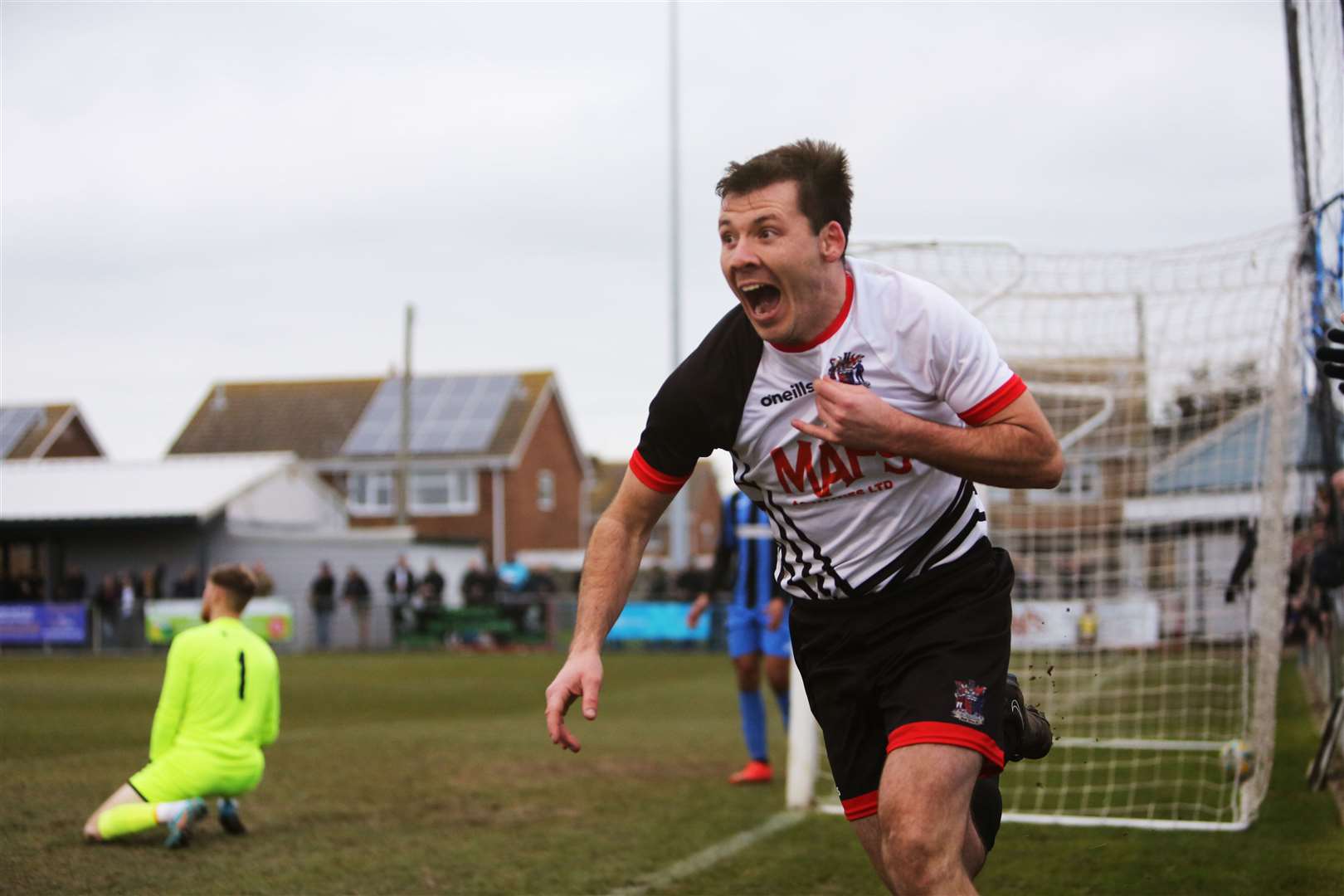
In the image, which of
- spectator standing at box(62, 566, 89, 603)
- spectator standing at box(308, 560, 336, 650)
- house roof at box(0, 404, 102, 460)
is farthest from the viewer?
house roof at box(0, 404, 102, 460)

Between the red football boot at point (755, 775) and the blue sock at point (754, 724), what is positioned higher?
the blue sock at point (754, 724)

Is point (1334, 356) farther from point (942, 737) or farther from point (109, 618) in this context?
point (109, 618)

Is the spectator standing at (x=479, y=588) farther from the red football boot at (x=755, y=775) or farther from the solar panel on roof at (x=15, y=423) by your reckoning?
the solar panel on roof at (x=15, y=423)

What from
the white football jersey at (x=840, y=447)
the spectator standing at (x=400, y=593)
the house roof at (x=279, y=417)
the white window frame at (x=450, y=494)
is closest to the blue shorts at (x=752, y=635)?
the white football jersey at (x=840, y=447)

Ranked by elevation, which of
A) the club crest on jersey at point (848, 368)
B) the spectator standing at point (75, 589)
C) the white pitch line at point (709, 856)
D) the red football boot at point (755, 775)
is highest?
the club crest on jersey at point (848, 368)

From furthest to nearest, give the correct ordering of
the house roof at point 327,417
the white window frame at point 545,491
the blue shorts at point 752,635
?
the white window frame at point 545,491, the house roof at point 327,417, the blue shorts at point 752,635

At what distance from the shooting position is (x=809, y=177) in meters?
3.92

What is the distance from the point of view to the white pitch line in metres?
6.47

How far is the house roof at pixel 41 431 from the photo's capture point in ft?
172

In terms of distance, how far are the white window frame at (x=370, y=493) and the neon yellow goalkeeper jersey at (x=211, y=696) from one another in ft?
150

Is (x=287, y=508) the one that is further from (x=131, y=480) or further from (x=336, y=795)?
(x=336, y=795)

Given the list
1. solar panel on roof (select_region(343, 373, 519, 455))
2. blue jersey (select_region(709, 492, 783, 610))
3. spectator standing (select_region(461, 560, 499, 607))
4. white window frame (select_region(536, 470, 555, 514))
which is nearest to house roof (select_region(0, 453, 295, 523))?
spectator standing (select_region(461, 560, 499, 607))

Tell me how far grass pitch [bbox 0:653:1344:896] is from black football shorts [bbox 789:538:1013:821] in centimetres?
250

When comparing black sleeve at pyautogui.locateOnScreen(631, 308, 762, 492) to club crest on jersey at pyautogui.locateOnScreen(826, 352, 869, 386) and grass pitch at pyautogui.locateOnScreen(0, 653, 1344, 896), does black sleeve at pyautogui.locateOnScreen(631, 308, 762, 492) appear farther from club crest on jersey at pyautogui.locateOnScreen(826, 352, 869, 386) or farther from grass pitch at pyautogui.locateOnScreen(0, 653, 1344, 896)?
grass pitch at pyautogui.locateOnScreen(0, 653, 1344, 896)
